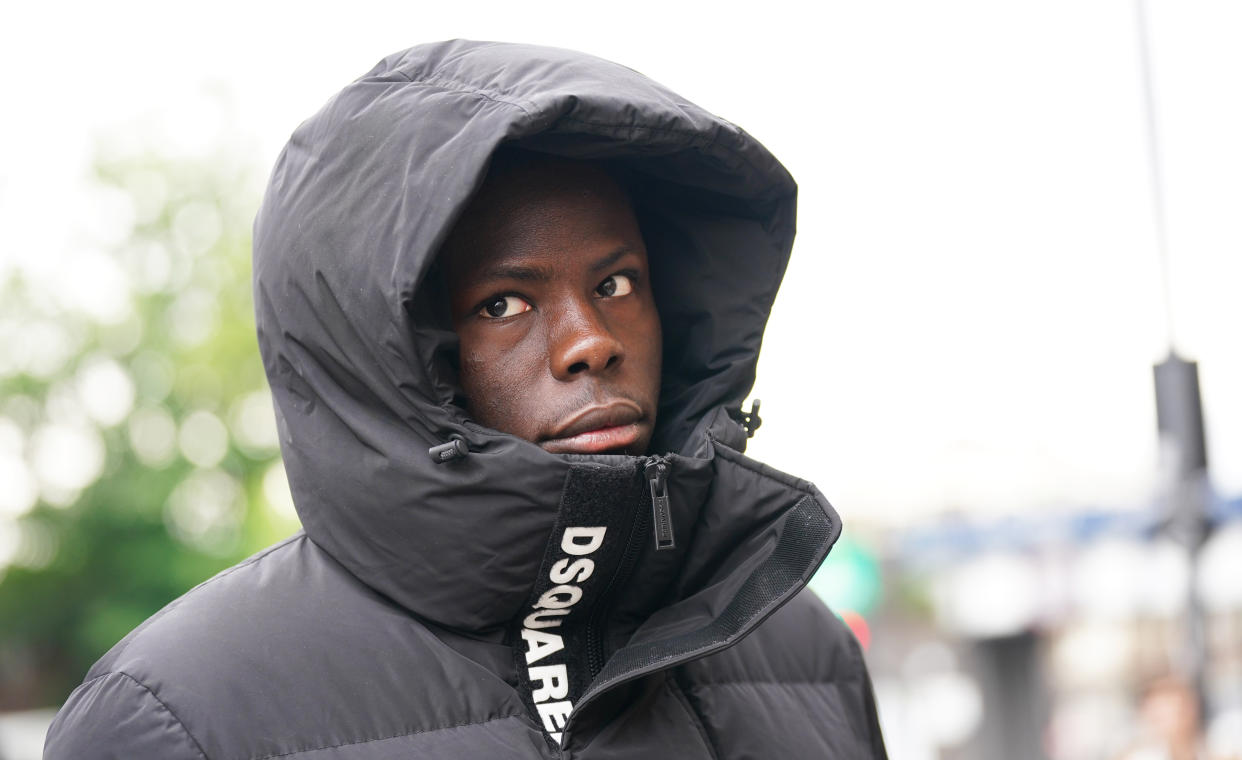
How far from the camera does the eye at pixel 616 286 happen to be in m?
2.25

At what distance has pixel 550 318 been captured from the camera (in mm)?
2129

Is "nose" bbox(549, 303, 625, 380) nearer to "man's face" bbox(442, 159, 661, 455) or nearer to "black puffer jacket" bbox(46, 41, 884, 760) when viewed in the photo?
"man's face" bbox(442, 159, 661, 455)

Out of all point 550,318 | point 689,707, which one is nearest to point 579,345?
point 550,318

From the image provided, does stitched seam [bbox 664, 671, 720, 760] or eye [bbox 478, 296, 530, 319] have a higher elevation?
eye [bbox 478, 296, 530, 319]

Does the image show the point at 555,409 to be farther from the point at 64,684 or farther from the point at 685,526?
the point at 64,684

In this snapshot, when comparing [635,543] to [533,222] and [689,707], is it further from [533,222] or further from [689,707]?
[533,222]

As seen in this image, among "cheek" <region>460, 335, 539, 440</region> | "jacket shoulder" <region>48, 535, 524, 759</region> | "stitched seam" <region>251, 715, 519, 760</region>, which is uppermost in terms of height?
"cheek" <region>460, 335, 539, 440</region>

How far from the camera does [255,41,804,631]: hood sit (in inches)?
76.0

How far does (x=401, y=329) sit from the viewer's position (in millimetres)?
1901

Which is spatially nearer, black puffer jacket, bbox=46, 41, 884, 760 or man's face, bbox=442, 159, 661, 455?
black puffer jacket, bbox=46, 41, 884, 760

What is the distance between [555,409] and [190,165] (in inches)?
1058

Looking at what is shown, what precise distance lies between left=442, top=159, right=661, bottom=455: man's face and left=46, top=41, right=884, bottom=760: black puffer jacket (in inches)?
2.7

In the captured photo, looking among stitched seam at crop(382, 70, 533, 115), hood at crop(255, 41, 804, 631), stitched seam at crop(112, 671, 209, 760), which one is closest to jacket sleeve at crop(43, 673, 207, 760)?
stitched seam at crop(112, 671, 209, 760)

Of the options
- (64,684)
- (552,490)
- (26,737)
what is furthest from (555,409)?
(64,684)
